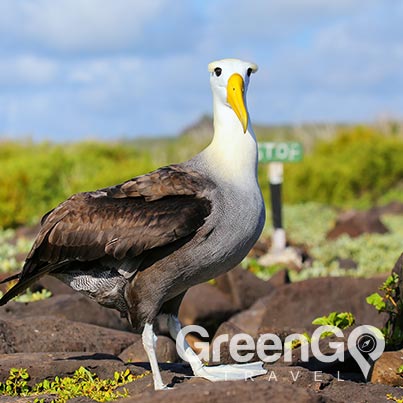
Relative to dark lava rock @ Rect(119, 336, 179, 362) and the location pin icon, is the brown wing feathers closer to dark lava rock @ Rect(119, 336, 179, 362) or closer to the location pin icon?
dark lava rock @ Rect(119, 336, 179, 362)

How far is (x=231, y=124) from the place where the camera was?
5.21 m

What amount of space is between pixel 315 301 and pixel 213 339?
1549 mm

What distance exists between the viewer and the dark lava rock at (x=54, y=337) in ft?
20.4

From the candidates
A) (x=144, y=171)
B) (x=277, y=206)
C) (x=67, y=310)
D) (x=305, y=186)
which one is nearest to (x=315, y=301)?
(x=67, y=310)

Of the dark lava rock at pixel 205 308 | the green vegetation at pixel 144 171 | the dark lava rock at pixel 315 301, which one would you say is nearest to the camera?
the dark lava rock at pixel 315 301

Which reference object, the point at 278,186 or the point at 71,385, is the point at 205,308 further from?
the point at 278,186

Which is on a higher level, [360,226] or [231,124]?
[231,124]


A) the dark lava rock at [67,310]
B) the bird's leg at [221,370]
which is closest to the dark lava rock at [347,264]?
the dark lava rock at [67,310]

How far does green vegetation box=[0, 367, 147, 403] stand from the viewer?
4.99 m

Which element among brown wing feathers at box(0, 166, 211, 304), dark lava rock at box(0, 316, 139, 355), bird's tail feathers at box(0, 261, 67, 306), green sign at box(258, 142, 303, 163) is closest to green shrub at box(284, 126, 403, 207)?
green sign at box(258, 142, 303, 163)

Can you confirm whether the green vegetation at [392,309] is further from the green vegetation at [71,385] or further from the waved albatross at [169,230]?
the green vegetation at [71,385]

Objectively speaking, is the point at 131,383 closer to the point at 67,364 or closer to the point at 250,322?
the point at 67,364

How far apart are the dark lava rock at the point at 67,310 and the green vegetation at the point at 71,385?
6.46 feet

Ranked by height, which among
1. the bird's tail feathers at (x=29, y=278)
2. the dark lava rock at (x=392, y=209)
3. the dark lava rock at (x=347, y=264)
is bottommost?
the dark lava rock at (x=347, y=264)
